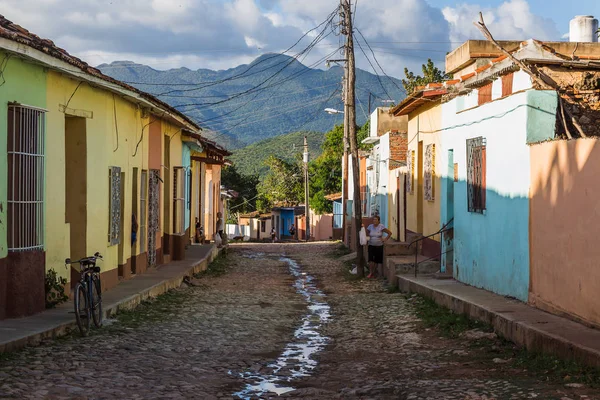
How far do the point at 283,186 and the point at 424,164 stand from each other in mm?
52052

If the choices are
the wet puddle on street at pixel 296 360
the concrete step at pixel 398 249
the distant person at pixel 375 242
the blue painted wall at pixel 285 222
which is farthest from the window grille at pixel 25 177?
the blue painted wall at pixel 285 222

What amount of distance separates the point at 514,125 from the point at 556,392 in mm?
6082

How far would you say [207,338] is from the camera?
11.3 metres

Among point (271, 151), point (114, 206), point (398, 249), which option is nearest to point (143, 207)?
point (114, 206)

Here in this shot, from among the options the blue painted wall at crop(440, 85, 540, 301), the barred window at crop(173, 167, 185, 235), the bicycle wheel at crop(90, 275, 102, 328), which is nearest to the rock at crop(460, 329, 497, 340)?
the blue painted wall at crop(440, 85, 540, 301)

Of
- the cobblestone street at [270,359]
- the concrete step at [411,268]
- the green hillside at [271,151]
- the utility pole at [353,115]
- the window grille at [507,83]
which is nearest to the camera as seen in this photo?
the cobblestone street at [270,359]

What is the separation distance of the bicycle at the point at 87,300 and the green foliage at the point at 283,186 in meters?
60.7

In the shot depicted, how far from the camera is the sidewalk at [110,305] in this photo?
9562 mm

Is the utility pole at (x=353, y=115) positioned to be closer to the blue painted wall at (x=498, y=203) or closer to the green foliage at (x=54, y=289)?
the blue painted wall at (x=498, y=203)

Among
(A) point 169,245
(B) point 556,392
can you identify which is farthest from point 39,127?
(A) point 169,245

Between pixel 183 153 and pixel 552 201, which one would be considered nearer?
pixel 552 201

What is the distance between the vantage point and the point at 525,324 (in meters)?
9.89

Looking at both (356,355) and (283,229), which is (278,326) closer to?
(356,355)

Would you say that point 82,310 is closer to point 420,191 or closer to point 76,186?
point 76,186
